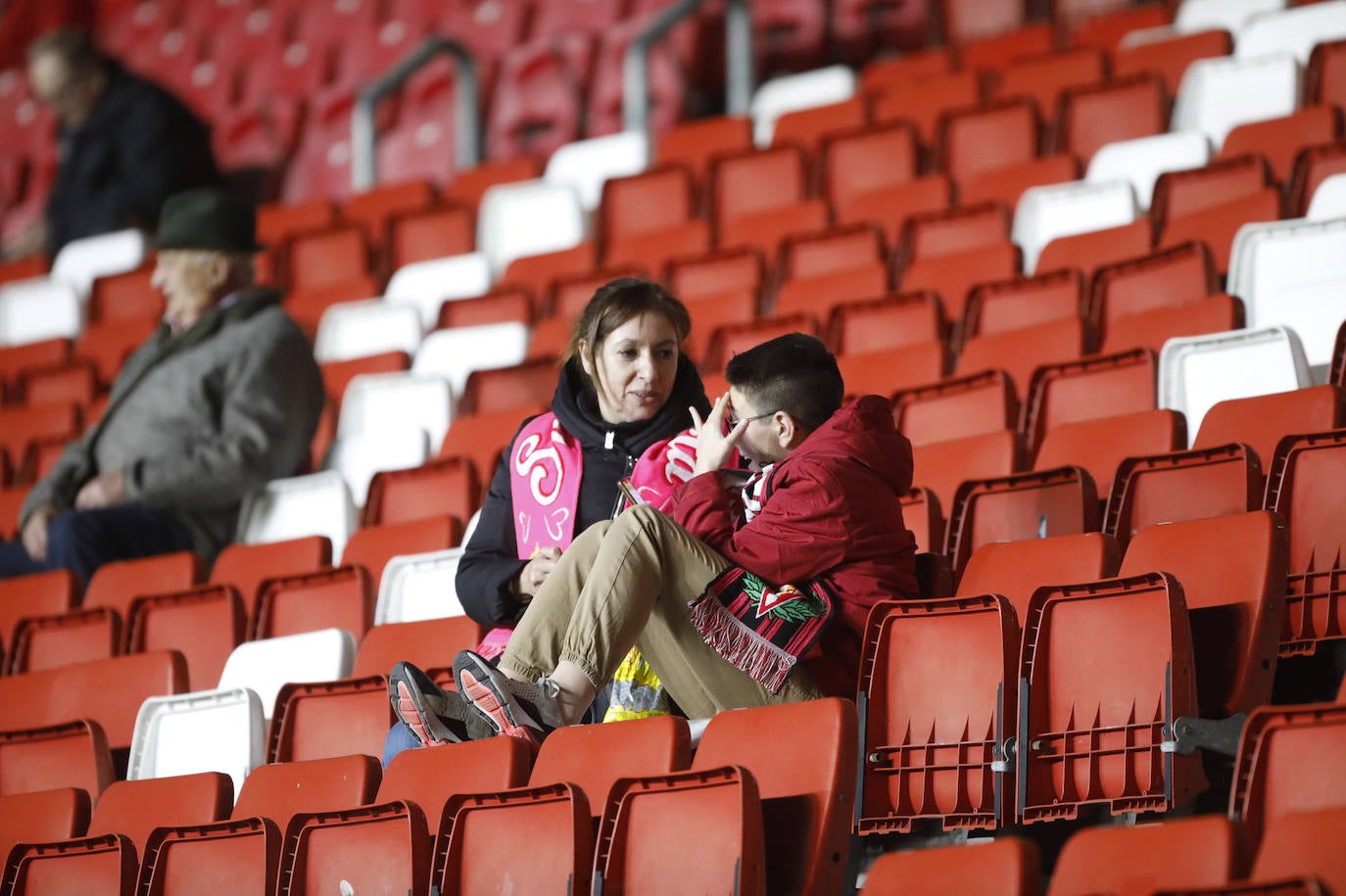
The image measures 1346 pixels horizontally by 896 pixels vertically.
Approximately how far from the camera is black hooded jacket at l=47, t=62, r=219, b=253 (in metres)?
5.84

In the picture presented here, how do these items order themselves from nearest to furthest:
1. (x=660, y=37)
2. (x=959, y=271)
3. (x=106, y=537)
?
1. (x=106, y=537)
2. (x=959, y=271)
3. (x=660, y=37)

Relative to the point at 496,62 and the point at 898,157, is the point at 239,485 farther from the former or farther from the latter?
the point at 496,62

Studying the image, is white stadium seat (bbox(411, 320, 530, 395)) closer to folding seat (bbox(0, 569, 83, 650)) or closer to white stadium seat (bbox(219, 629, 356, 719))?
folding seat (bbox(0, 569, 83, 650))

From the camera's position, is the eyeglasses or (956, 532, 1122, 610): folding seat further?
the eyeglasses

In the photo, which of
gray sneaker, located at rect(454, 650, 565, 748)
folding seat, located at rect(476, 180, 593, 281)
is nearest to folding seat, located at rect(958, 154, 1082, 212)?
folding seat, located at rect(476, 180, 593, 281)

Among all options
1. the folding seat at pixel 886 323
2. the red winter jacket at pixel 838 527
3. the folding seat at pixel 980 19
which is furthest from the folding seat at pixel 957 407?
the folding seat at pixel 980 19

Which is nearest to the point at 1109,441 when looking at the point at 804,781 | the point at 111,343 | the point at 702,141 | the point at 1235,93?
the point at 804,781

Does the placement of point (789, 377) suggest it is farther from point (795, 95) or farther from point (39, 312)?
point (39, 312)

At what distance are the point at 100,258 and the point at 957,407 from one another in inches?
145

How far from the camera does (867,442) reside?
2.28 m

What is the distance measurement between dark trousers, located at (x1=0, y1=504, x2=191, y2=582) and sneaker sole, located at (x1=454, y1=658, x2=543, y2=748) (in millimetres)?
1647

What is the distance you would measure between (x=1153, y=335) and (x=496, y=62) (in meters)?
3.73

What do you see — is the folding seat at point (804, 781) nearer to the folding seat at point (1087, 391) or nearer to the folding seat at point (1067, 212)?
the folding seat at point (1087, 391)

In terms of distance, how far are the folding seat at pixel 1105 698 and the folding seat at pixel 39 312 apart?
4.13 m
